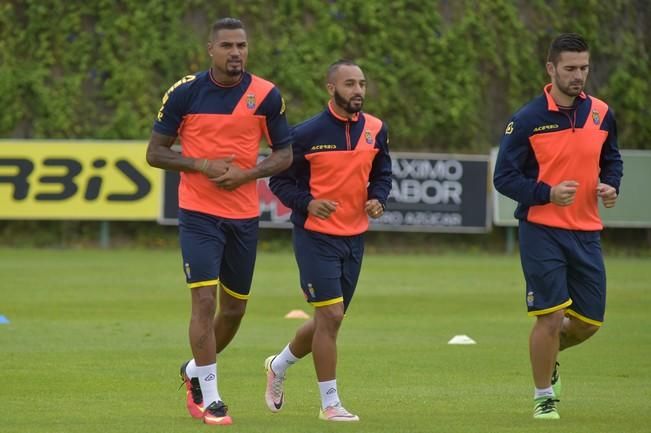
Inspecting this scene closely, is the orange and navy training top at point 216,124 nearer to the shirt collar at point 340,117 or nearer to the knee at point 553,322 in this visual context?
the shirt collar at point 340,117

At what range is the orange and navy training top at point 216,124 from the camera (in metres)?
9.41

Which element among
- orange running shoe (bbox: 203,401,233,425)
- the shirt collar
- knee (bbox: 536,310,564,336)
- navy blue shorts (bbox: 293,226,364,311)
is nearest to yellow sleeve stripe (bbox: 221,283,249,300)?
navy blue shorts (bbox: 293,226,364,311)

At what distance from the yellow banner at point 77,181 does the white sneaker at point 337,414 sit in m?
18.9

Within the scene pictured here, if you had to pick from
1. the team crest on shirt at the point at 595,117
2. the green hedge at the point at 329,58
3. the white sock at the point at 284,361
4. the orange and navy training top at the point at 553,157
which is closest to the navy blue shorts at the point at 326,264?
the white sock at the point at 284,361

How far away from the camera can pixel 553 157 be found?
31.0 ft

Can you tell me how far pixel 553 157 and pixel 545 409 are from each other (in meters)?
1.61

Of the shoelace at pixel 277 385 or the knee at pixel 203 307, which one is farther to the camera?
the shoelace at pixel 277 385

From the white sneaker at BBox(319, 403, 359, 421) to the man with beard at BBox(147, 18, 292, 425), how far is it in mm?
726

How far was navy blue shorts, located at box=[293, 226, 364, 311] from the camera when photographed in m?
9.51

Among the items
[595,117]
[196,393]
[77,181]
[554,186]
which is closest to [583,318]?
[554,186]

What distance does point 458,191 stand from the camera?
93.7 feet

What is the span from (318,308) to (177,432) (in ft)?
4.53

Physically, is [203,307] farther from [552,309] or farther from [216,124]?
[552,309]

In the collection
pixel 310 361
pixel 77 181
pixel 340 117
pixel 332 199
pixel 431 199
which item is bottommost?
pixel 431 199
